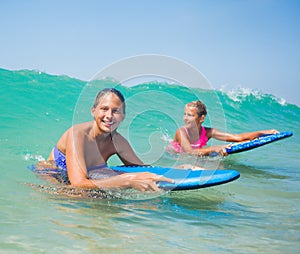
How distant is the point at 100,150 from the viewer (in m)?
4.03

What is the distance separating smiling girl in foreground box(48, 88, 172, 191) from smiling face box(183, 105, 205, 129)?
285 centimetres

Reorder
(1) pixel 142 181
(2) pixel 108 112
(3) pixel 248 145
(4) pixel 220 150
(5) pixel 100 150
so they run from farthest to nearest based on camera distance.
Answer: (4) pixel 220 150 → (3) pixel 248 145 → (5) pixel 100 150 → (2) pixel 108 112 → (1) pixel 142 181

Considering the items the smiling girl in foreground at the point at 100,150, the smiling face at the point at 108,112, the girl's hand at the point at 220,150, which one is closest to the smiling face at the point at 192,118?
the girl's hand at the point at 220,150

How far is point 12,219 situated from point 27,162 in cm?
267

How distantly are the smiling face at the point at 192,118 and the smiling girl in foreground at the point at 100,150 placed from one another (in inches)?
112

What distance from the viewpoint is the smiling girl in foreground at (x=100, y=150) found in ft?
10.8

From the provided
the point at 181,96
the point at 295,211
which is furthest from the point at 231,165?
the point at 181,96

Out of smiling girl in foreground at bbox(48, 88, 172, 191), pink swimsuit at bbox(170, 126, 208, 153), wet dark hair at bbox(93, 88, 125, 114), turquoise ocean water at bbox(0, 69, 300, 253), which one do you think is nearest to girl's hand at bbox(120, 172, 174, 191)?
smiling girl in foreground at bbox(48, 88, 172, 191)

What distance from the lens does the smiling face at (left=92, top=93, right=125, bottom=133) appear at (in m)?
3.57

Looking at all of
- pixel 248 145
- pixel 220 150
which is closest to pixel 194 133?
pixel 220 150

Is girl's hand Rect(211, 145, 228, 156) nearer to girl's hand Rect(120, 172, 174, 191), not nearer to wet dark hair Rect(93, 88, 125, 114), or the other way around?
wet dark hair Rect(93, 88, 125, 114)

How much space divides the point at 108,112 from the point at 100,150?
1.99 feet

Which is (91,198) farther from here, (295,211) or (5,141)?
(5,141)

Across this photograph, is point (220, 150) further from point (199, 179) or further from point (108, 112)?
point (108, 112)
